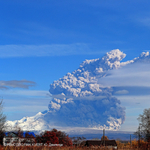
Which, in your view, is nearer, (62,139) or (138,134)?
(62,139)

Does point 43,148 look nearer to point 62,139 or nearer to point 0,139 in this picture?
point 0,139

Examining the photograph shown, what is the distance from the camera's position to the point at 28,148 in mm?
17312

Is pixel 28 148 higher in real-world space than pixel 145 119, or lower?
lower

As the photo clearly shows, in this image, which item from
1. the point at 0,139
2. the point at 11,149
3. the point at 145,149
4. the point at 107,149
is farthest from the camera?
the point at 0,139

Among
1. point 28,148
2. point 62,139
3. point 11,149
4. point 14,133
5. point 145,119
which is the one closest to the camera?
point 11,149

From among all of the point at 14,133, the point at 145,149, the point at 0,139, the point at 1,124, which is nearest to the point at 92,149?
the point at 145,149

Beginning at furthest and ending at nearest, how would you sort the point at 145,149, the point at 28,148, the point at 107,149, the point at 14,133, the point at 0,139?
the point at 14,133 → the point at 0,139 → the point at 145,149 → the point at 107,149 → the point at 28,148

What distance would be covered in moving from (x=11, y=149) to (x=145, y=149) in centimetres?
1041

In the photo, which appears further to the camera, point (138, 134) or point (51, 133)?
point (138, 134)

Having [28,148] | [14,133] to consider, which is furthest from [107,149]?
[14,133]

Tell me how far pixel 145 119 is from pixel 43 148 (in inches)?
2078

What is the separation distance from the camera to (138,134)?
222 ft

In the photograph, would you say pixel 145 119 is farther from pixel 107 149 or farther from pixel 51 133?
pixel 107 149

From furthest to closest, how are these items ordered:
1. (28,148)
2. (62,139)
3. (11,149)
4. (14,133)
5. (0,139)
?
(62,139) → (14,133) → (0,139) → (28,148) → (11,149)
